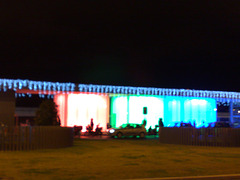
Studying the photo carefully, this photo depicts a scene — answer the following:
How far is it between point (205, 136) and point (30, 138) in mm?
10101

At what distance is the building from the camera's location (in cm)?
3141

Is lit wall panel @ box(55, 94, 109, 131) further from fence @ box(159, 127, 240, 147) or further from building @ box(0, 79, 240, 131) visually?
fence @ box(159, 127, 240, 147)

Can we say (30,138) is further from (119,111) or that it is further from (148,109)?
(148,109)

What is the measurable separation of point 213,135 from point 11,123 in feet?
62.7

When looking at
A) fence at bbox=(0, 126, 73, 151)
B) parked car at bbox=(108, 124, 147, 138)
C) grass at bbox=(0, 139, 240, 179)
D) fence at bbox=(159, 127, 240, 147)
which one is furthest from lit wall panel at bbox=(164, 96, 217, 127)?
grass at bbox=(0, 139, 240, 179)

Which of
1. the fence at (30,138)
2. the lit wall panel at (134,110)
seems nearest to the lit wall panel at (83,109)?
the lit wall panel at (134,110)

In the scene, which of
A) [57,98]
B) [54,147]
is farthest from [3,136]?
[57,98]

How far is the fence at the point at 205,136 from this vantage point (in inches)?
720

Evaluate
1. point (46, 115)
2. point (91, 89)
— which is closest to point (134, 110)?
point (91, 89)

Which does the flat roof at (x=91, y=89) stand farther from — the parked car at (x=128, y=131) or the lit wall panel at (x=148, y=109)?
the parked car at (x=128, y=131)

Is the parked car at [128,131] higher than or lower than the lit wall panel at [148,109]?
lower

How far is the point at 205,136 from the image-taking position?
18.7 metres

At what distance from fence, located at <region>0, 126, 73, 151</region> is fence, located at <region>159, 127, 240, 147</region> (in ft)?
23.6

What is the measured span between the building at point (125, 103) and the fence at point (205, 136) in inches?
441
